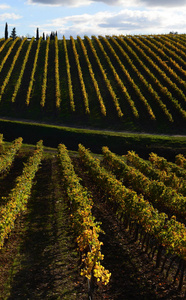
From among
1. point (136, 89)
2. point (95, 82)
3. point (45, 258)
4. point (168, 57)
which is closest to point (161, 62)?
point (168, 57)

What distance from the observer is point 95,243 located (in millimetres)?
13305

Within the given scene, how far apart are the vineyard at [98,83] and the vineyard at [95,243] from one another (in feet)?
100

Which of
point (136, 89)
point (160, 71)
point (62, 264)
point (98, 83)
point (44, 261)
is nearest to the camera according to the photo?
point (62, 264)

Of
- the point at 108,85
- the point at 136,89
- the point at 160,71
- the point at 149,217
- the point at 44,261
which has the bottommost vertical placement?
the point at 44,261

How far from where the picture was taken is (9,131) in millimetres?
47500

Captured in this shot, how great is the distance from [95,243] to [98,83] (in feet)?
184

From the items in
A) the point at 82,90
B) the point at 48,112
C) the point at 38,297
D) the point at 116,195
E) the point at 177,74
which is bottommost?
the point at 38,297

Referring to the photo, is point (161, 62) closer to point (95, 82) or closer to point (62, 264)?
point (95, 82)

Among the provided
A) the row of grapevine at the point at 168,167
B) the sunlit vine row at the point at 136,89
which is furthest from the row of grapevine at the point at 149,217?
the sunlit vine row at the point at 136,89

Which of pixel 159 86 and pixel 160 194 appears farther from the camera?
pixel 159 86

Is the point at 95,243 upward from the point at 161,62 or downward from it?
downward

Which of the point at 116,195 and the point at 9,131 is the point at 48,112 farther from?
the point at 116,195

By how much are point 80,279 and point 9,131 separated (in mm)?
36218

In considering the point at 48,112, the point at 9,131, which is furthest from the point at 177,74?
the point at 9,131
